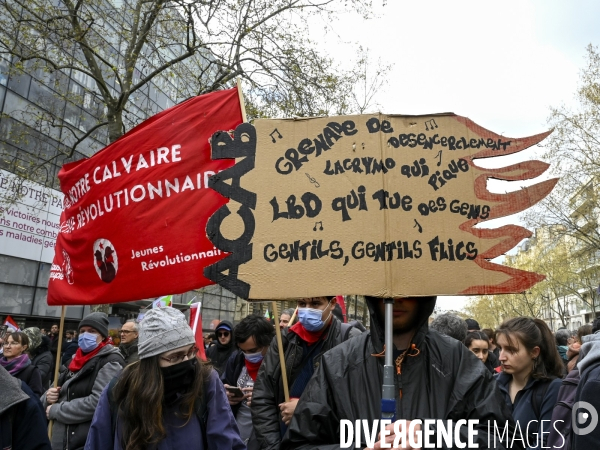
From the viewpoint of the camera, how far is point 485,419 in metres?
1.81

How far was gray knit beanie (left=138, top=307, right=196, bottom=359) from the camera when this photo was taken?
8.96 feet

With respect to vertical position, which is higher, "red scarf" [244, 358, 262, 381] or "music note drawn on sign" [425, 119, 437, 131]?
"music note drawn on sign" [425, 119, 437, 131]

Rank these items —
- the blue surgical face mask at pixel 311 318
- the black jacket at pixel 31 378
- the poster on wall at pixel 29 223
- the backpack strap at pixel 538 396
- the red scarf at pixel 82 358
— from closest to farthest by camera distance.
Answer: the backpack strap at pixel 538 396 → the blue surgical face mask at pixel 311 318 → the red scarf at pixel 82 358 → the black jacket at pixel 31 378 → the poster on wall at pixel 29 223

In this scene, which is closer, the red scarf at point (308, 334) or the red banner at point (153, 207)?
the red scarf at point (308, 334)

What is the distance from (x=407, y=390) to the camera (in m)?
1.92

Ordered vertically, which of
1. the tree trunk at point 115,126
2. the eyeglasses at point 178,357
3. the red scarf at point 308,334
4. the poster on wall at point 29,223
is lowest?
the eyeglasses at point 178,357

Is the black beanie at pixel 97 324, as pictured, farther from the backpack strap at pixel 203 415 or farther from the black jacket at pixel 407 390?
the black jacket at pixel 407 390

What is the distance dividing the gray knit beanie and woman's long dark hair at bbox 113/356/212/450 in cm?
6

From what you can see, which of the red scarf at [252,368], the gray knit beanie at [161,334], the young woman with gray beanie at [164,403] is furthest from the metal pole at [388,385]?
the red scarf at [252,368]

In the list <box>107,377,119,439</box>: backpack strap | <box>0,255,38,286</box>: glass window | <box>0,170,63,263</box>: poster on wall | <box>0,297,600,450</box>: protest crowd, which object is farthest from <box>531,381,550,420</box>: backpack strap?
<box>0,255,38,286</box>: glass window

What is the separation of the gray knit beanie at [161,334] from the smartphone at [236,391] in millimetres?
1337

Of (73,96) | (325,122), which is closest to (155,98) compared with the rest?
(73,96)

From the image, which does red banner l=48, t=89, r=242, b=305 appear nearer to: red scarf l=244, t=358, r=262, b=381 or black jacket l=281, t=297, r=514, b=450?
red scarf l=244, t=358, r=262, b=381

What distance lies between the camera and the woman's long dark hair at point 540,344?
3.32 meters
